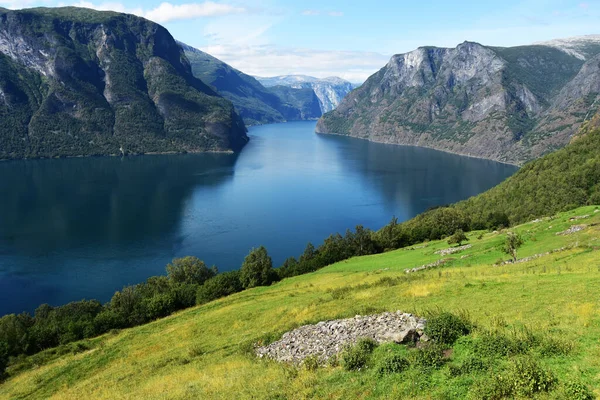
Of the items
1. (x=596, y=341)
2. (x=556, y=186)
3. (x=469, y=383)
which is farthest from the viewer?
(x=556, y=186)

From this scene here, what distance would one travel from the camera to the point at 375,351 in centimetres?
1998

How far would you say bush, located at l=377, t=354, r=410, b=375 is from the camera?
690 inches

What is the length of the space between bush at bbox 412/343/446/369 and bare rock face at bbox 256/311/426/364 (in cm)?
182

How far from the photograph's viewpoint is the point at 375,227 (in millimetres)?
152125

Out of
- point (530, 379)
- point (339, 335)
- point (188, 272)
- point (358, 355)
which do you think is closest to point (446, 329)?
point (358, 355)

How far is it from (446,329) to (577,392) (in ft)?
22.1

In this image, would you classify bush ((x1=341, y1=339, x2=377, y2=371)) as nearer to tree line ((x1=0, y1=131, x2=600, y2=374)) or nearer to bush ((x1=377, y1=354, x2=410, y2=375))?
bush ((x1=377, y1=354, x2=410, y2=375))

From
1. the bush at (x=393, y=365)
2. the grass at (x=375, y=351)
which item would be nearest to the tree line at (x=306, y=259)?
the grass at (x=375, y=351)

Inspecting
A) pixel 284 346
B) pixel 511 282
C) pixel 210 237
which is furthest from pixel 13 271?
pixel 511 282

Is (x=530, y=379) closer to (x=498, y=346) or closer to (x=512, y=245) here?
(x=498, y=346)

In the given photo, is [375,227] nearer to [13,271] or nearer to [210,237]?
[210,237]

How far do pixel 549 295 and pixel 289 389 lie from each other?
16211 mm

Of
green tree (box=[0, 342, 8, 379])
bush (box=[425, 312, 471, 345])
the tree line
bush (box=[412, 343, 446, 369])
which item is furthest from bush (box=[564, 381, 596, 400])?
green tree (box=[0, 342, 8, 379])

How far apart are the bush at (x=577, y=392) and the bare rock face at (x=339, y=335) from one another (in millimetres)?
7568
